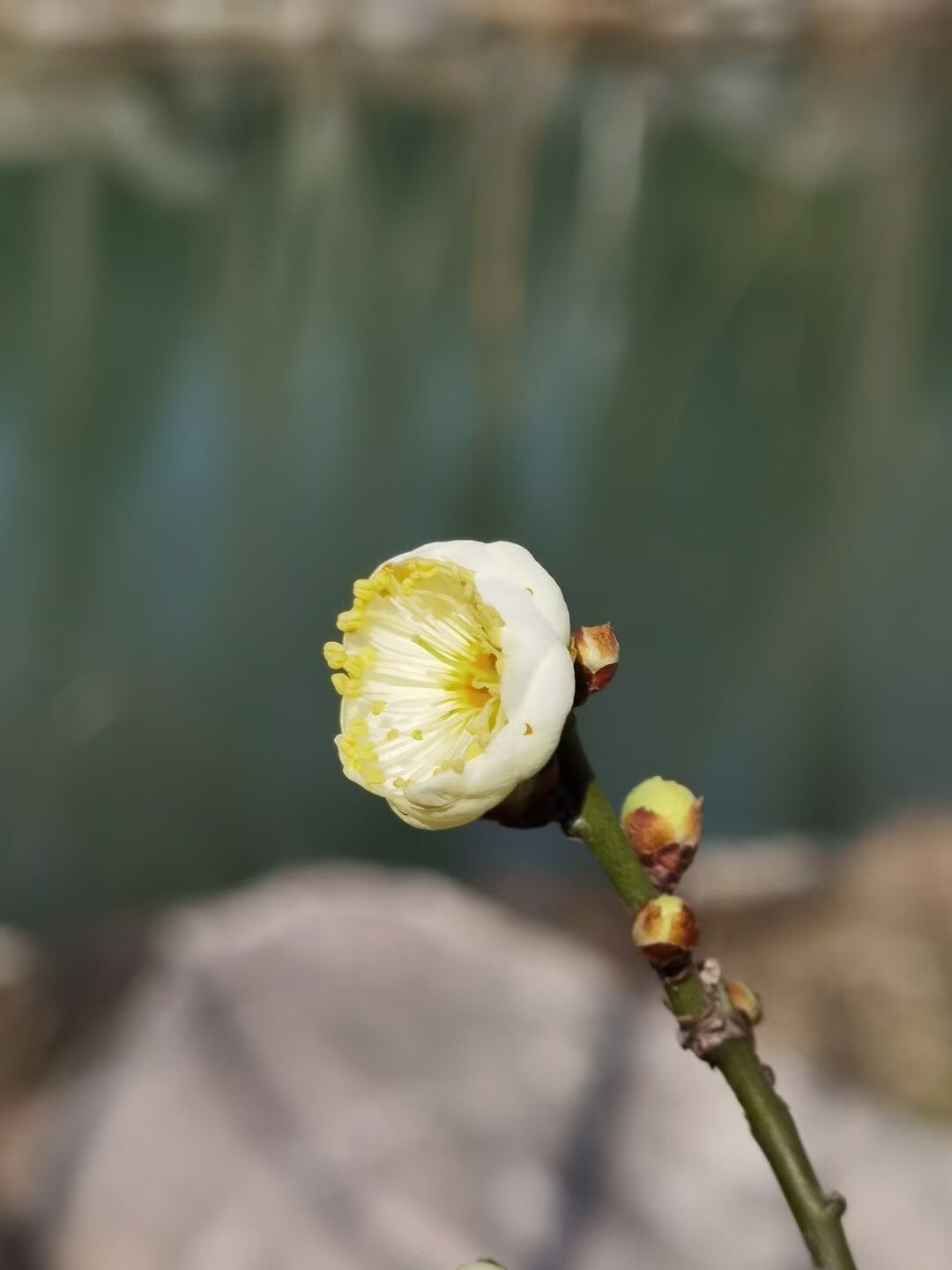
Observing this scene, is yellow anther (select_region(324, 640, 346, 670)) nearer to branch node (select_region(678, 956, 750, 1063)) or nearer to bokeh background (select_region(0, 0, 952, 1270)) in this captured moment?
branch node (select_region(678, 956, 750, 1063))

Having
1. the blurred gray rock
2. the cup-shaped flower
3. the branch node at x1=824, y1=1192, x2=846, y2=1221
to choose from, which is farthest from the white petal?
the blurred gray rock

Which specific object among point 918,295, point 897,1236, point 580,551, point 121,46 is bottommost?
point 897,1236

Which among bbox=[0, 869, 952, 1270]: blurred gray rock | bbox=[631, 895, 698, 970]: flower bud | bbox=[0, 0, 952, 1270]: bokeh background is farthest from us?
bbox=[0, 0, 952, 1270]: bokeh background

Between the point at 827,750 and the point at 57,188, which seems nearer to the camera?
the point at 57,188

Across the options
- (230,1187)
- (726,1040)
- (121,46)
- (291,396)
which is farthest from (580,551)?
(726,1040)

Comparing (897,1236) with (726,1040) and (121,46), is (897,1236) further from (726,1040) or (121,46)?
(121,46)

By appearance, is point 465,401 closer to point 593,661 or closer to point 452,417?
point 452,417
